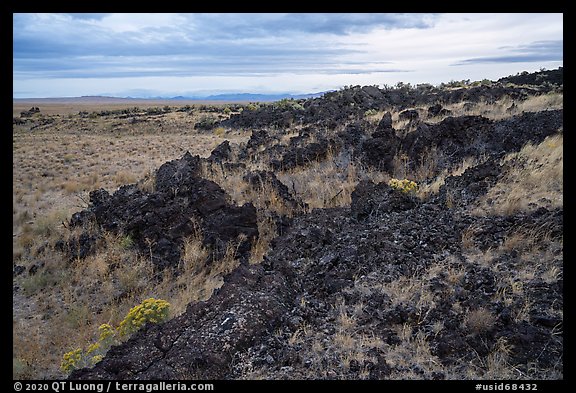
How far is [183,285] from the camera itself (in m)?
6.29

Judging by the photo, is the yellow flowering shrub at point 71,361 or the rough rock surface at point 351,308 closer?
the rough rock surface at point 351,308

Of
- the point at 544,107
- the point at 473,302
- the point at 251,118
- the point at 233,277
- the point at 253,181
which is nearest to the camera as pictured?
the point at 473,302

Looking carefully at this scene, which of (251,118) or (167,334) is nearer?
(167,334)

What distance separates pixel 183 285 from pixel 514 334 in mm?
4632

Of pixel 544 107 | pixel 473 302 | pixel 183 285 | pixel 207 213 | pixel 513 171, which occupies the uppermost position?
pixel 544 107

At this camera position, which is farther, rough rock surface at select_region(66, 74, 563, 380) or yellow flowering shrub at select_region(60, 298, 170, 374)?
yellow flowering shrub at select_region(60, 298, 170, 374)

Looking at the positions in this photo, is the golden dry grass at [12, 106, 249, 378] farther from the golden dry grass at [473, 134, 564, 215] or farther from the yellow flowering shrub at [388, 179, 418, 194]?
the golden dry grass at [473, 134, 564, 215]

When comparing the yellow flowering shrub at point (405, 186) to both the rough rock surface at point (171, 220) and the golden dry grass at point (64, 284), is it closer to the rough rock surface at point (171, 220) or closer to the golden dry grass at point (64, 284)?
the rough rock surface at point (171, 220)

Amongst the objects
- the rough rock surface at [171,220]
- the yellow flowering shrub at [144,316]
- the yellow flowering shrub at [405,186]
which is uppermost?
the yellow flowering shrub at [405,186]

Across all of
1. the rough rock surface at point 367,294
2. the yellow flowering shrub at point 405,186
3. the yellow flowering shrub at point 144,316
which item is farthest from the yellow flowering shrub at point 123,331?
the yellow flowering shrub at point 405,186

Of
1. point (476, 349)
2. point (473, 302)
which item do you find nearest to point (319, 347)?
point (476, 349)

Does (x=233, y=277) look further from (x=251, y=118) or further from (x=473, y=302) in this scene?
(x=251, y=118)

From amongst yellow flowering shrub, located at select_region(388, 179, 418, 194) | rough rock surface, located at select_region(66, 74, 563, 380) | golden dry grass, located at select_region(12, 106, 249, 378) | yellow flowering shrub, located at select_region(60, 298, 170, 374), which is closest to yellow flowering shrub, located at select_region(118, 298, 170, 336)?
yellow flowering shrub, located at select_region(60, 298, 170, 374)

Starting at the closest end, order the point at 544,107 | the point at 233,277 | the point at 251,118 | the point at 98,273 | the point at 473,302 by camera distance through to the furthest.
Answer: the point at 473,302
the point at 233,277
the point at 98,273
the point at 544,107
the point at 251,118
